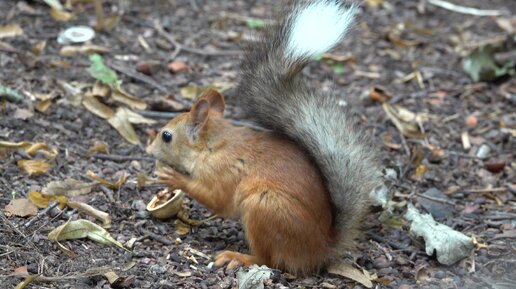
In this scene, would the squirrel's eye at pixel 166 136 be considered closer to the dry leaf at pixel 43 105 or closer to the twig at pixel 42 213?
the twig at pixel 42 213

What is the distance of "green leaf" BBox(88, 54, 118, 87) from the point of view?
5324mm

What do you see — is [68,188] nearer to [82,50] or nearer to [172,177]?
[172,177]

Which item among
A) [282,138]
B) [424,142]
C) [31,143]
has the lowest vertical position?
[424,142]

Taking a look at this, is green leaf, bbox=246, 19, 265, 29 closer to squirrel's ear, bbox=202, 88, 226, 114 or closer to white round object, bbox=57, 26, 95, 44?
white round object, bbox=57, 26, 95, 44

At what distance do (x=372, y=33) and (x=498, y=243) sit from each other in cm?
326

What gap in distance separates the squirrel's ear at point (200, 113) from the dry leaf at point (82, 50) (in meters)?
1.97

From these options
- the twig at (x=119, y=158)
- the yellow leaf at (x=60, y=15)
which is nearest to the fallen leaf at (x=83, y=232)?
the twig at (x=119, y=158)

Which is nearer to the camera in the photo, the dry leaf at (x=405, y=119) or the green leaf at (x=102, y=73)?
the green leaf at (x=102, y=73)

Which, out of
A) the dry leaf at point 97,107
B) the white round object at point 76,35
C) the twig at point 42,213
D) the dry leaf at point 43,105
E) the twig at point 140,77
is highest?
the twig at point 42,213

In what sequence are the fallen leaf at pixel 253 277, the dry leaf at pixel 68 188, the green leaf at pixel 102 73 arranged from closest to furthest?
1. the fallen leaf at pixel 253 277
2. the dry leaf at pixel 68 188
3. the green leaf at pixel 102 73

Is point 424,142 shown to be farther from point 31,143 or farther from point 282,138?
point 31,143

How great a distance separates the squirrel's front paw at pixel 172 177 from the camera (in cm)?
415

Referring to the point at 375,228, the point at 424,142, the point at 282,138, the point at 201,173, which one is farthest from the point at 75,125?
the point at 424,142

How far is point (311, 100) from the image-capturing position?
4035mm
